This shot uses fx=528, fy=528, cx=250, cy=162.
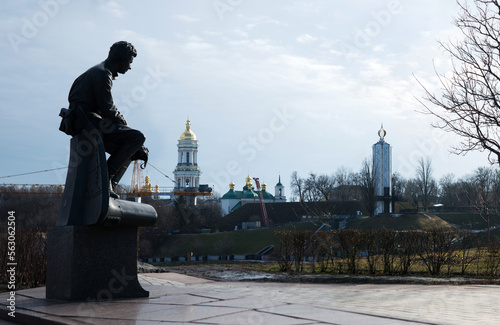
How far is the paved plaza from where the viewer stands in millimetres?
3951

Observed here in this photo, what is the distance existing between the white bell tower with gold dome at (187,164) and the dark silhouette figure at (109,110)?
4759 inches

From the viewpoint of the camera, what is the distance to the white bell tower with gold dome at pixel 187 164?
12725 cm

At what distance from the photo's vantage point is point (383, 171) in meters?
49.8

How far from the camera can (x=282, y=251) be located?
39.3 ft

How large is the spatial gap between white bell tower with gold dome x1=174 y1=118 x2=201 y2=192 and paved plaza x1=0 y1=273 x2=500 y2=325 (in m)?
122

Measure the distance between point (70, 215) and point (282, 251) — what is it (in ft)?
23.0

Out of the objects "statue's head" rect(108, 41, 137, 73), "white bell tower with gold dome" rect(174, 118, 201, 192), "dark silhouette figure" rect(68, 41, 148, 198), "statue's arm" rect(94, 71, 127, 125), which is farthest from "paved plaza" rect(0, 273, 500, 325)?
"white bell tower with gold dome" rect(174, 118, 201, 192)

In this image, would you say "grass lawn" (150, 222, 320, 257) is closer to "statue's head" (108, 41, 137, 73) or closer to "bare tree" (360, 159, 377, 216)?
"bare tree" (360, 159, 377, 216)

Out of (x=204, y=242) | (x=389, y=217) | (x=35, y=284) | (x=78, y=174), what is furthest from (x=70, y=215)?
(x=204, y=242)

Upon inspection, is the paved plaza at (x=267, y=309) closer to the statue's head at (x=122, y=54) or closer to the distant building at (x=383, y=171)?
the statue's head at (x=122, y=54)

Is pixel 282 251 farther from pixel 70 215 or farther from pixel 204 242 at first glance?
pixel 204 242
